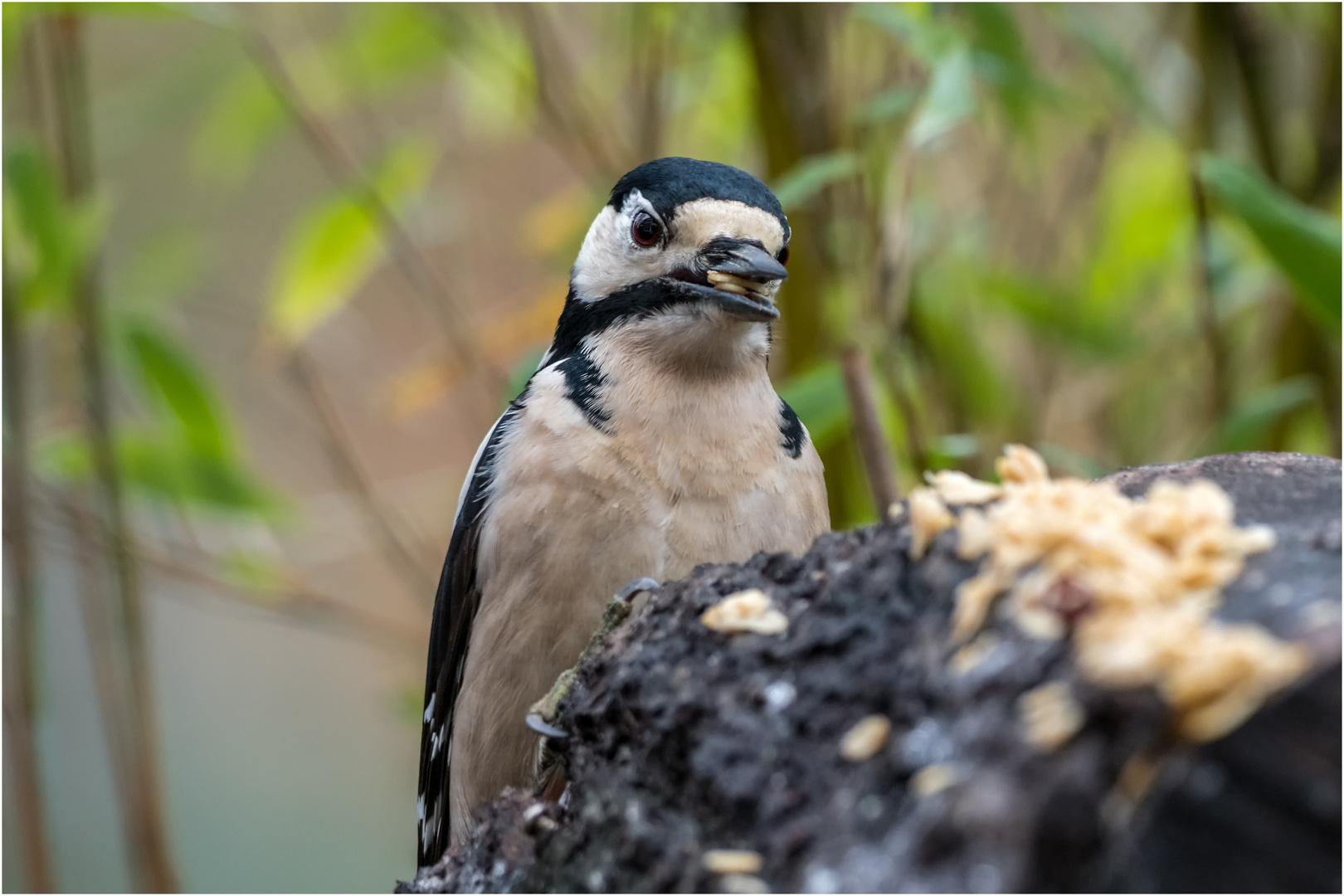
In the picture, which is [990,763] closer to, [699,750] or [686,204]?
[699,750]

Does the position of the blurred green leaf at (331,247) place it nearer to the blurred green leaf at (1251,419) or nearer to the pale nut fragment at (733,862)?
the blurred green leaf at (1251,419)

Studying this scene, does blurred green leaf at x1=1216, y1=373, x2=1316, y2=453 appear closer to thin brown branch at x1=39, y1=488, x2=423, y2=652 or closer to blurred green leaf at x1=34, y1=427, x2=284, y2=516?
blurred green leaf at x1=34, y1=427, x2=284, y2=516

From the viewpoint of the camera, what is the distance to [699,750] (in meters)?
1.02

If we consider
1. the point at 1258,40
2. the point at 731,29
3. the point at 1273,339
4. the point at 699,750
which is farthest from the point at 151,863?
the point at 1258,40

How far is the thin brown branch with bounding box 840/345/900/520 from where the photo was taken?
6.18 feet

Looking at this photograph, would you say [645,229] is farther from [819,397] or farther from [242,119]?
[242,119]

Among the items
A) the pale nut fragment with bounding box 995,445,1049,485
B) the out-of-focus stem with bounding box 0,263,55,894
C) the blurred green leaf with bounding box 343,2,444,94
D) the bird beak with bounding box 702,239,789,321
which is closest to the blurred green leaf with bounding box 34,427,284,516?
the out-of-focus stem with bounding box 0,263,55,894

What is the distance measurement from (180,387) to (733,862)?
6.29 ft

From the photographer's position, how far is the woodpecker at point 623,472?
1646mm

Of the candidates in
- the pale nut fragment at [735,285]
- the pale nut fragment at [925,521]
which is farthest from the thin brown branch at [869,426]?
the pale nut fragment at [925,521]

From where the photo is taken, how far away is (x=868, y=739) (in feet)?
2.95

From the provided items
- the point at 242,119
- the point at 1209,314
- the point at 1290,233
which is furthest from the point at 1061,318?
the point at 242,119

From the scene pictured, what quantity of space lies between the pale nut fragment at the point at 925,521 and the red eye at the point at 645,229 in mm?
860

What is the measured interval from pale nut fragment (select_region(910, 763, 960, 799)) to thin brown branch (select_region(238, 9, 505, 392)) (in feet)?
6.32
